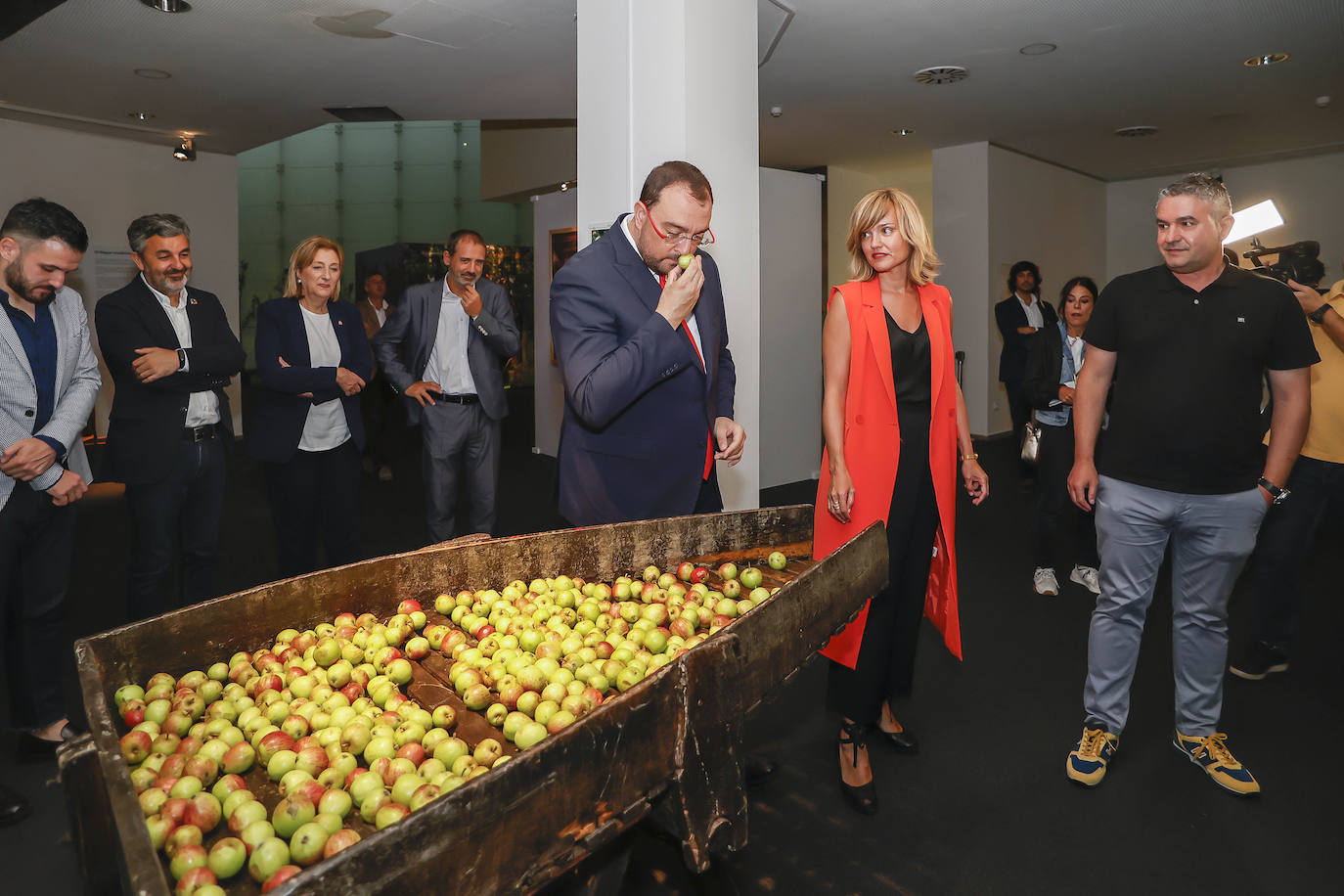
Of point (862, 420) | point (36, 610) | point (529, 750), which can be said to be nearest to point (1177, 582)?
point (862, 420)

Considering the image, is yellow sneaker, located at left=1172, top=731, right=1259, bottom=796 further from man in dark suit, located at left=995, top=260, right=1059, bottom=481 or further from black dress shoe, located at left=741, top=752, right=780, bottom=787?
man in dark suit, located at left=995, top=260, right=1059, bottom=481

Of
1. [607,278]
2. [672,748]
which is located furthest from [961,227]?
[672,748]

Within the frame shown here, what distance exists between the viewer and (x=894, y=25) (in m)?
5.75

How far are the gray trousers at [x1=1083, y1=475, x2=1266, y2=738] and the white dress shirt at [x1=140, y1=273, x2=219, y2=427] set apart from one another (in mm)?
3234

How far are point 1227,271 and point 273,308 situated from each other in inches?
141

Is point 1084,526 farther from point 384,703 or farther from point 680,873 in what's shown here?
point 384,703

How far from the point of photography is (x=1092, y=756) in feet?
8.50

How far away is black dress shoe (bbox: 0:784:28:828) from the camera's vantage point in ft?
7.92

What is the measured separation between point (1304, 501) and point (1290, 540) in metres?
0.16

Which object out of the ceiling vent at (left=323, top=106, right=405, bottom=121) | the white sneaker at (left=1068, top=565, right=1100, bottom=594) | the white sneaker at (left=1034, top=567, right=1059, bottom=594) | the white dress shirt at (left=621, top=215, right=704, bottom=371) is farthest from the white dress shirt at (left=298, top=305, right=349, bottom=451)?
the ceiling vent at (left=323, top=106, right=405, bottom=121)

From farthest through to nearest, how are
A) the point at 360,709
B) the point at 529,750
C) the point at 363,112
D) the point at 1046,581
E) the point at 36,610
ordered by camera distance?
the point at 363,112 → the point at 1046,581 → the point at 36,610 → the point at 360,709 → the point at 529,750

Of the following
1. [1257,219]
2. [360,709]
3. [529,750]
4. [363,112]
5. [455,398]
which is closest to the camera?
[529,750]

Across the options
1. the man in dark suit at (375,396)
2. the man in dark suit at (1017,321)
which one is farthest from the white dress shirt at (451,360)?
the man in dark suit at (1017,321)

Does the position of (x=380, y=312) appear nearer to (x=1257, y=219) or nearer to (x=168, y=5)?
(x=168, y=5)
